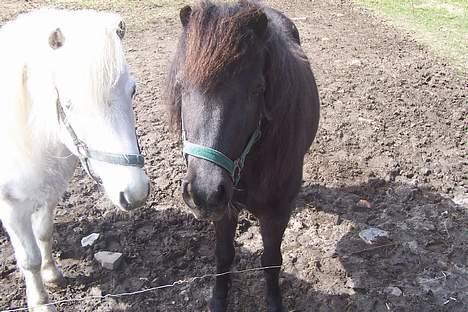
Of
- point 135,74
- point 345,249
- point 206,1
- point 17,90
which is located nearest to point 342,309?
point 345,249

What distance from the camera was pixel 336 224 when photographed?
3381 mm

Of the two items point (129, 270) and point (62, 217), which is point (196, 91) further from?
point (62, 217)

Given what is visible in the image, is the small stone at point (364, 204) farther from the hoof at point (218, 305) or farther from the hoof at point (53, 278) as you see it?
the hoof at point (53, 278)

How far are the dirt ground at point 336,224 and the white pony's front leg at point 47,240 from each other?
0.10 meters

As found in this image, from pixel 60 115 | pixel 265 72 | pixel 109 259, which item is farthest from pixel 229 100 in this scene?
pixel 109 259

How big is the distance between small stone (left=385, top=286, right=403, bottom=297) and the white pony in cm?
174

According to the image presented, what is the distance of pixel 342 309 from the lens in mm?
2732

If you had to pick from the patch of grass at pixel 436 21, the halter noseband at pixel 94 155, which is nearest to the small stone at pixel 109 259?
the halter noseband at pixel 94 155

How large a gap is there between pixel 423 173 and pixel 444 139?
25.5 inches

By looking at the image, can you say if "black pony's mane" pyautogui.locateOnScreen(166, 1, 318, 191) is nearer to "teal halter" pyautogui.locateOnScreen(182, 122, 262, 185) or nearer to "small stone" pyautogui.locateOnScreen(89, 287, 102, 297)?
"teal halter" pyautogui.locateOnScreen(182, 122, 262, 185)

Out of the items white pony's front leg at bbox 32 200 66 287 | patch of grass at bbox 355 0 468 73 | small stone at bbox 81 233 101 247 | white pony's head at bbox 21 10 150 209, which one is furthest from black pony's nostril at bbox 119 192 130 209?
patch of grass at bbox 355 0 468 73

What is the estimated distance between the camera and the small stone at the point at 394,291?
2826mm

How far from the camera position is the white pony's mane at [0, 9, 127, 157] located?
1.81 m

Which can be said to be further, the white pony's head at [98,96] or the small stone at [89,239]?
the small stone at [89,239]
